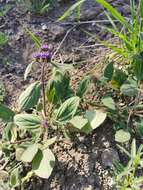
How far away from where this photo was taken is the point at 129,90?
1.79m

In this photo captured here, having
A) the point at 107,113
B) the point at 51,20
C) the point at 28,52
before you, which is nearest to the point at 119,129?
the point at 107,113

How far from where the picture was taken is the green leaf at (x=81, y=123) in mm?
1689

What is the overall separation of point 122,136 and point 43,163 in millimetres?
311

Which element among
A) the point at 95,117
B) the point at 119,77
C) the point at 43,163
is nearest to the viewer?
the point at 43,163

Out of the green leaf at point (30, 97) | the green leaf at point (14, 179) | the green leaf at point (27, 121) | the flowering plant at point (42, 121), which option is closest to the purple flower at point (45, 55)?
the flowering plant at point (42, 121)

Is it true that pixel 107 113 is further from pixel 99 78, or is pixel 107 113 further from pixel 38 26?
pixel 38 26

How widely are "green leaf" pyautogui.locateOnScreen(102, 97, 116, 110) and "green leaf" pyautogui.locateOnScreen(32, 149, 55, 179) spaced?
293mm

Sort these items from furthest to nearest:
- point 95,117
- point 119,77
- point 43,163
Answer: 1. point 119,77
2. point 95,117
3. point 43,163

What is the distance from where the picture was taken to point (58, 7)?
2.45 m

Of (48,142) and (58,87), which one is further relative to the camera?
(58,87)

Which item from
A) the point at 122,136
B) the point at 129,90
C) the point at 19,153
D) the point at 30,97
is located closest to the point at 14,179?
the point at 19,153

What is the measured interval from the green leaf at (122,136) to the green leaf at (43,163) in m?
0.25

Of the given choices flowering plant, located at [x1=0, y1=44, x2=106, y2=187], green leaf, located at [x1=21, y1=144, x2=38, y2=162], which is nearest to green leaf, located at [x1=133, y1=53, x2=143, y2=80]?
flowering plant, located at [x1=0, y1=44, x2=106, y2=187]

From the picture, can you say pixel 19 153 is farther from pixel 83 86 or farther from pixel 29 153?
pixel 83 86
